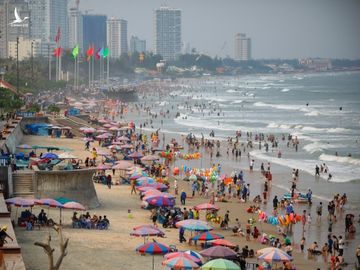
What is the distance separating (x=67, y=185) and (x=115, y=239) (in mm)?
4206

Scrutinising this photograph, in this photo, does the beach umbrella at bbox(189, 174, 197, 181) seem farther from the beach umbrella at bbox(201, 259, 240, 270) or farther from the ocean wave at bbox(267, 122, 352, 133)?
the ocean wave at bbox(267, 122, 352, 133)

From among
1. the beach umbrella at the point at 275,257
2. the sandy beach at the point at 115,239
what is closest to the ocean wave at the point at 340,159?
the sandy beach at the point at 115,239

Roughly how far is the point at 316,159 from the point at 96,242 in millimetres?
29082

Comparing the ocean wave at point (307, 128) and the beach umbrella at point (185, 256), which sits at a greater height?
the beach umbrella at point (185, 256)

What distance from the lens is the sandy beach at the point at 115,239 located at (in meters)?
19.8

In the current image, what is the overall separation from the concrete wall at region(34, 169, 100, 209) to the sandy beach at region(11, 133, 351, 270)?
1.97 feet

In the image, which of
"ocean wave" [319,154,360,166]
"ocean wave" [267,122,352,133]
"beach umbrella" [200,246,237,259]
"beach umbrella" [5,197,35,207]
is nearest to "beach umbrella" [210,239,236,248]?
"beach umbrella" [200,246,237,259]

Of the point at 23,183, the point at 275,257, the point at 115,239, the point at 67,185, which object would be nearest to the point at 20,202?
the point at 115,239

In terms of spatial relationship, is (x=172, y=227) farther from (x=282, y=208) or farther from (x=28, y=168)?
(x=282, y=208)

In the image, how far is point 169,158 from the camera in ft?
150

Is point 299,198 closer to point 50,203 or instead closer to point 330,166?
point 330,166

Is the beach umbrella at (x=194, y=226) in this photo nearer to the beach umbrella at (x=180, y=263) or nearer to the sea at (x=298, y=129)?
the beach umbrella at (x=180, y=263)

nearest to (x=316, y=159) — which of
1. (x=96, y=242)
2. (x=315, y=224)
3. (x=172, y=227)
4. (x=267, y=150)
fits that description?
(x=267, y=150)

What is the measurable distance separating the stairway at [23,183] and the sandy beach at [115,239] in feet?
3.37
